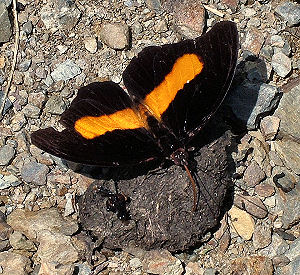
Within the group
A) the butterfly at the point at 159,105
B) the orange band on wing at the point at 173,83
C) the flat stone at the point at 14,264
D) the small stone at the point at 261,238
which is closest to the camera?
the butterfly at the point at 159,105

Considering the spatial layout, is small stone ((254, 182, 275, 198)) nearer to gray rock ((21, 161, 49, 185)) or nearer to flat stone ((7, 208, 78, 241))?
flat stone ((7, 208, 78, 241))

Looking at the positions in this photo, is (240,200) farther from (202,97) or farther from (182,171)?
(202,97)

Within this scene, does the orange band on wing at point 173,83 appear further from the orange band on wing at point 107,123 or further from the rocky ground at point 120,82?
the rocky ground at point 120,82

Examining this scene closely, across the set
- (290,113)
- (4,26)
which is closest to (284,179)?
(290,113)

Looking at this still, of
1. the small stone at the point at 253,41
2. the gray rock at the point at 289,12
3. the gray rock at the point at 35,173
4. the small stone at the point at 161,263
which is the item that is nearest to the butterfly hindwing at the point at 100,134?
the gray rock at the point at 35,173

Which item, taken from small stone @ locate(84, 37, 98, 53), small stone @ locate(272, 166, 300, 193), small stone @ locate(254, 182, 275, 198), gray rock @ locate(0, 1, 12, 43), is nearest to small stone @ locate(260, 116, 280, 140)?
small stone @ locate(272, 166, 300, 193)

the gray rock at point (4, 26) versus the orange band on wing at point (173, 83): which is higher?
the gray rock at point (4, 26)

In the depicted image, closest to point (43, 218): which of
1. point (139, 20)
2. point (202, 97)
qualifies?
point (202, 97)
